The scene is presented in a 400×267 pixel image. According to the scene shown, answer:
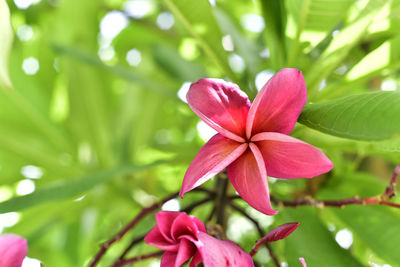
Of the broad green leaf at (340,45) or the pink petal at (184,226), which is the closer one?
the pink petal at (184,226)

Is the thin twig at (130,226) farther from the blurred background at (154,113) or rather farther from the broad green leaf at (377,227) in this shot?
the broad green leaf at (377,227)

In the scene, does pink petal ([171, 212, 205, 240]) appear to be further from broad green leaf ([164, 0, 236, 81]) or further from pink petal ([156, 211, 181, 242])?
broad green leaf ([164, 0, 236, 81])

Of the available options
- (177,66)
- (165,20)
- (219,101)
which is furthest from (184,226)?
(165,20)

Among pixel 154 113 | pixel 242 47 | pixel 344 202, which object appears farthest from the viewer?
pixel 154 113

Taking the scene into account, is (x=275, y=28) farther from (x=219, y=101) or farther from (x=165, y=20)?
(x=165, y=20)

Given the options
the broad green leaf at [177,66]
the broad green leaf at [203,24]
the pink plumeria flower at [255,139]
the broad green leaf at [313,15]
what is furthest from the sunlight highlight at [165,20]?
the pink plumeria flower at [255,139]

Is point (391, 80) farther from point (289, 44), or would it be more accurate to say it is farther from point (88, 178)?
point (88, 178)

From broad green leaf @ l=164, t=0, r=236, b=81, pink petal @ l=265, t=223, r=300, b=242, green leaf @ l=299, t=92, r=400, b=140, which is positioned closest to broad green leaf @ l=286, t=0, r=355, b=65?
broad green leaf @ l=164, t=0, r=236, b=81
